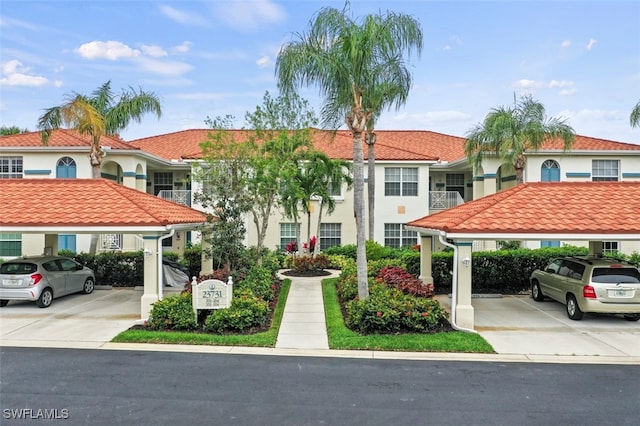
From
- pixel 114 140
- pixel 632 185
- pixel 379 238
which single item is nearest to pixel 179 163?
pixel 114 140

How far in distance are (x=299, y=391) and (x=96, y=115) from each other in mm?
15876

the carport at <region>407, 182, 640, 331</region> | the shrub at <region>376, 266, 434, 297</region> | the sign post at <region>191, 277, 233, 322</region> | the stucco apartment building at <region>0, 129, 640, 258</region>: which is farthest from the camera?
the stucco apartment building at <region>0, 129, 640, 258</region>

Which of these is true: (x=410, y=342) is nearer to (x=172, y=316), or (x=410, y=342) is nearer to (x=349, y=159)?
(x=172, y=316)

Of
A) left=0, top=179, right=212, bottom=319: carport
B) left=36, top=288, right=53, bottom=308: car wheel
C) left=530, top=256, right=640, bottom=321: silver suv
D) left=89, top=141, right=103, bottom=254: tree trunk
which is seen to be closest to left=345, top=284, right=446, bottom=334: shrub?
left=530, top=256, right=640, bottom=321: silver suv

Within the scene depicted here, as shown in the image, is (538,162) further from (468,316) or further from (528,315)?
(468,316)

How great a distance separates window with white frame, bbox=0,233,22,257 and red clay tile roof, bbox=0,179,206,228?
361 inches

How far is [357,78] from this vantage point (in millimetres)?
11969

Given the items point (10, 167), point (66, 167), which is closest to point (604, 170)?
point (66, 167)

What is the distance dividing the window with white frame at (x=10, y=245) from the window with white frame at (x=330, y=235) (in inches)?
612

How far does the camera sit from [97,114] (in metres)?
18.6

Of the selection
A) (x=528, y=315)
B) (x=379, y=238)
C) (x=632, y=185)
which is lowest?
(x=528, y=315)

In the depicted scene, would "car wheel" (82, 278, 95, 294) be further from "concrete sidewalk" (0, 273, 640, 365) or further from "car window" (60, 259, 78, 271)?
"car window" (60, 259, 78, 271)

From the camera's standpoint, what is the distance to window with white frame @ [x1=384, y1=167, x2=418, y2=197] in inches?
994

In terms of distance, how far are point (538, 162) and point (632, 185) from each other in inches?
376
